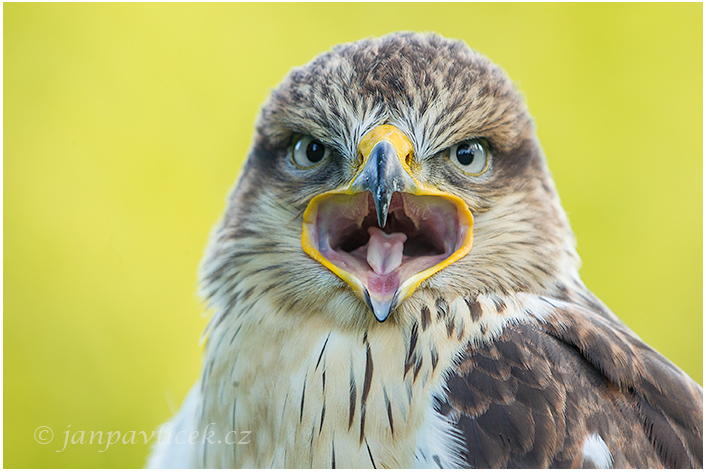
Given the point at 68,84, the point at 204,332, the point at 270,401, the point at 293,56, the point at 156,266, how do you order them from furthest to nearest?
the point at 156,266 < the point at 68,84 < the point at 293,56 < the point at 204,332 < the point at 270,401

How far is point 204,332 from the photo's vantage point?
1377mm

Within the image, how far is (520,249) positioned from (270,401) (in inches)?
21.1

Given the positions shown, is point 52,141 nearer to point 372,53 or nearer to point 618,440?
point 372,53

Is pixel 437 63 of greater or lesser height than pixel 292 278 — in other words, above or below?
above

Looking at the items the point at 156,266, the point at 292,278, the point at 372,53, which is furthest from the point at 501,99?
→ the point at 156,266

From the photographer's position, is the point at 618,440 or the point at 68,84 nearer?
the point at 618,440

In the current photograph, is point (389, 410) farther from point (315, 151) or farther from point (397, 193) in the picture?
point (315, 151)

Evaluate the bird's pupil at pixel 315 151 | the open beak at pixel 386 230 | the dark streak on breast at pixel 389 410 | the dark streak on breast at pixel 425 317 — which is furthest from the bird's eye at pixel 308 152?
the dark streak on breast at pixel 389 410

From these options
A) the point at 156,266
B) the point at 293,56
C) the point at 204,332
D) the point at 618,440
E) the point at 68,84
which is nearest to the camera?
the point at 618,440

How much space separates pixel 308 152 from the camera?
4.01 feet

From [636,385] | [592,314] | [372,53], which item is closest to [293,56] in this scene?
[372,53]

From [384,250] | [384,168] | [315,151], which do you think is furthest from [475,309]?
[315,151]

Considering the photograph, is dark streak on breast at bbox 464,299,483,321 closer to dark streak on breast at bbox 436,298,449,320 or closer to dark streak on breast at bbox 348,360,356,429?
dark streak on breast at bbox 436,298,449,320

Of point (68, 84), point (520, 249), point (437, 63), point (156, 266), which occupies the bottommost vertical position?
point (156, 266)
